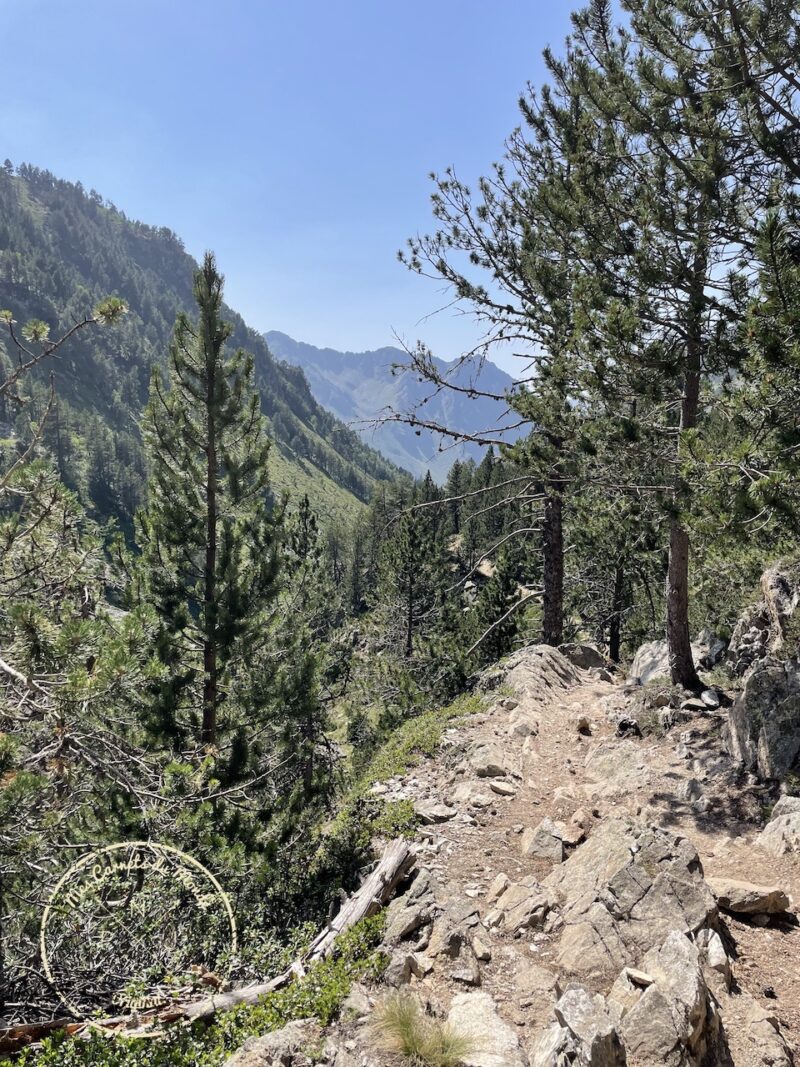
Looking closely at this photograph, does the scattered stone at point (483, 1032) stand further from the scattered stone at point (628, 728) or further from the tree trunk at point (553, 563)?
the tree trunk at point (553, 563)

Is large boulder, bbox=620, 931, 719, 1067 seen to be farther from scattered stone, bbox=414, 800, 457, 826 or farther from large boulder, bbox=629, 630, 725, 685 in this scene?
large boulder, bbox=629, 630, 725, 685

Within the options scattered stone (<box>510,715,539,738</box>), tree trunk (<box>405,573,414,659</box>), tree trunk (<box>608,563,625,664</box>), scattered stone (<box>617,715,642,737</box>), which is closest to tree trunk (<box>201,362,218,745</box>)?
scattered stone (<box>510,715,539,738</box>)

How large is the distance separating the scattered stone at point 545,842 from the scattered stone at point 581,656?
27.1ft

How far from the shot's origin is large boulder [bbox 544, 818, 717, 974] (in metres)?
4.42

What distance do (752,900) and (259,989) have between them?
434 centimetres

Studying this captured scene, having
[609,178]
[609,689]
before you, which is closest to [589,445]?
[609,178]

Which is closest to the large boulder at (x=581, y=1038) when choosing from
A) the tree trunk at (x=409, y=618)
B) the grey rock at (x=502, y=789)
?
the grey rock at (x=502, y=789)

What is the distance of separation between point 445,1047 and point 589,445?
23.1 ft

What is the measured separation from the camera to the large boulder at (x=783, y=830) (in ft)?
19.1

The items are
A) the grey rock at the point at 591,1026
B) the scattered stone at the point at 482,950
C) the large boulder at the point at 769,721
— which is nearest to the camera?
the grey rock at the point at 591,1026

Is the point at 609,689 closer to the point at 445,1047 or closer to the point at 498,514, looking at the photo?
the point at 445,1047

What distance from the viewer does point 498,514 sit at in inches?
3354

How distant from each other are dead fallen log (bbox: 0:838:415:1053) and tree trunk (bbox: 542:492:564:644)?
853cm

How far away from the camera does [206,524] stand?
34.9ft
